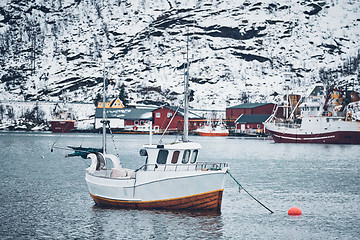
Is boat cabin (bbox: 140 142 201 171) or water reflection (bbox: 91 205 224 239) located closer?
water reflection (bbox: 91 205 224 239)

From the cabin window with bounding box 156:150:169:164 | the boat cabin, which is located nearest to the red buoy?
the boat cabin

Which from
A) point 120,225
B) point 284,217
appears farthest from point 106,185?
point 284,217

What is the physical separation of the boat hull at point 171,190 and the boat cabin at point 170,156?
1.08 m

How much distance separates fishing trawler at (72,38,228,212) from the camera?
103ft

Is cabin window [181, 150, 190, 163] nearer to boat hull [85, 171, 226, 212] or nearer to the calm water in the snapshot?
boat hull [85, 171, 226, 212]

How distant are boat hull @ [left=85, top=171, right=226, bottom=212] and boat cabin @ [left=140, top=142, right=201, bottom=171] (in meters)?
1.08

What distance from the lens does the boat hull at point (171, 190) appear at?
31.4 m

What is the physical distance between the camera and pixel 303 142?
127 metres

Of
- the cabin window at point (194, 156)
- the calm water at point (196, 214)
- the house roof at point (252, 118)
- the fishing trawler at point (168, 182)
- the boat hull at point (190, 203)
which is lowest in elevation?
the calm water at point (196, 214)

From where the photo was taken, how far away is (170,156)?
1289 inches

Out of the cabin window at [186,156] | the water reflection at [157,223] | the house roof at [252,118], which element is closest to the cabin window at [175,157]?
the cabin window at [186,156]

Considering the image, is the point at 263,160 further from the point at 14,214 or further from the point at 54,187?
the point at 14,214

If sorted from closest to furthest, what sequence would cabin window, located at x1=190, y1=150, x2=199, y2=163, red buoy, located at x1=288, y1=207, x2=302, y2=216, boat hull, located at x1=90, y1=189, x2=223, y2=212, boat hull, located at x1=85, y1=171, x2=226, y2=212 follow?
1. boat hull, located at x1=85, y1=171, x2=226, y2=212
2. boat hull, located at x1=90, y1=189, x2=223, y2=212
3. cabin window, located at x1=190, y1=150, x2=199, y2=163
4. red buoy, located at x1=288, y1=207, x2=302, y2=216

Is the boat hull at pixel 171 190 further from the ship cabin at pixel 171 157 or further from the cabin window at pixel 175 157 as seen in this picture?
the cabin window at pixel 175 157
